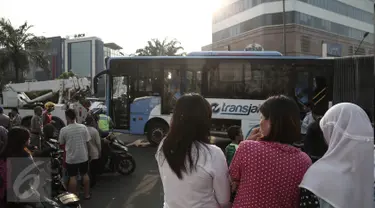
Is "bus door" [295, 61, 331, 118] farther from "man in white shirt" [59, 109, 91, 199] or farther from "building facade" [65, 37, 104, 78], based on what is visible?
"building facade" [65, 37, 104, 78]

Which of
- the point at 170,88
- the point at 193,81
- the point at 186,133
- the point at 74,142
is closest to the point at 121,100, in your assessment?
the point at 170,88

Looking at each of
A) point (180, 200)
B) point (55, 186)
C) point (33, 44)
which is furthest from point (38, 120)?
point (33, 44)

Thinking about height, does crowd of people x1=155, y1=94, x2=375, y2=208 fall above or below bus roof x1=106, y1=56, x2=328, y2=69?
below

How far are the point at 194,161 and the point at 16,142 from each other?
231cm

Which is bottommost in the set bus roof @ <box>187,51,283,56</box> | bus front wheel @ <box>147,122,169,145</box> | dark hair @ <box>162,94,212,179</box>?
bus front wheel @ <box>147,122,169,145</box>

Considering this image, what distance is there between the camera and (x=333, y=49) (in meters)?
40.9

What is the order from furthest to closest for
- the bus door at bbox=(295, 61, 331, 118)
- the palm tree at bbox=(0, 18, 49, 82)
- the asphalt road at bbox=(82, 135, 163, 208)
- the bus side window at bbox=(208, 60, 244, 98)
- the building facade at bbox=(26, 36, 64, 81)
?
1. the building facade at bbox=(26, 36, 64, 81)
2. the palm tree at bbox=(0, 18, 49, 82)
3. the bus side window at bbox=(208, 60, 244, 98)
4. the bus door at bbox=(295, 61, 331, 118)
5. the asphalt road at bbox=(82, 135, 163, 208)

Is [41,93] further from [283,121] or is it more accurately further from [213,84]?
[283,121]

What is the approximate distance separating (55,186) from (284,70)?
28.5ft

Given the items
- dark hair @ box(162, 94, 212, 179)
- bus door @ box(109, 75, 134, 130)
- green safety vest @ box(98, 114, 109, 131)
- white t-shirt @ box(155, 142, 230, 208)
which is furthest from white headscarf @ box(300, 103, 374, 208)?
bus door @ box(109, 75, 134, 130)

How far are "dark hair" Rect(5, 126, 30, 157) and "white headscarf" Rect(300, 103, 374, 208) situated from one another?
2.92 m

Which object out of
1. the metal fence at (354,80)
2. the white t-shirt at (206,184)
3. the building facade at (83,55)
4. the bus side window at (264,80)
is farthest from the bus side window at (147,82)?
the building facade at (83,55)

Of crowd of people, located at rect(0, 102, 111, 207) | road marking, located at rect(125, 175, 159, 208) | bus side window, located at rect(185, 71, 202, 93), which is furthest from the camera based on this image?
bus side window, located at rect(185, 71, 202, 93)

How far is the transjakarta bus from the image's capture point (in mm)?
11594
